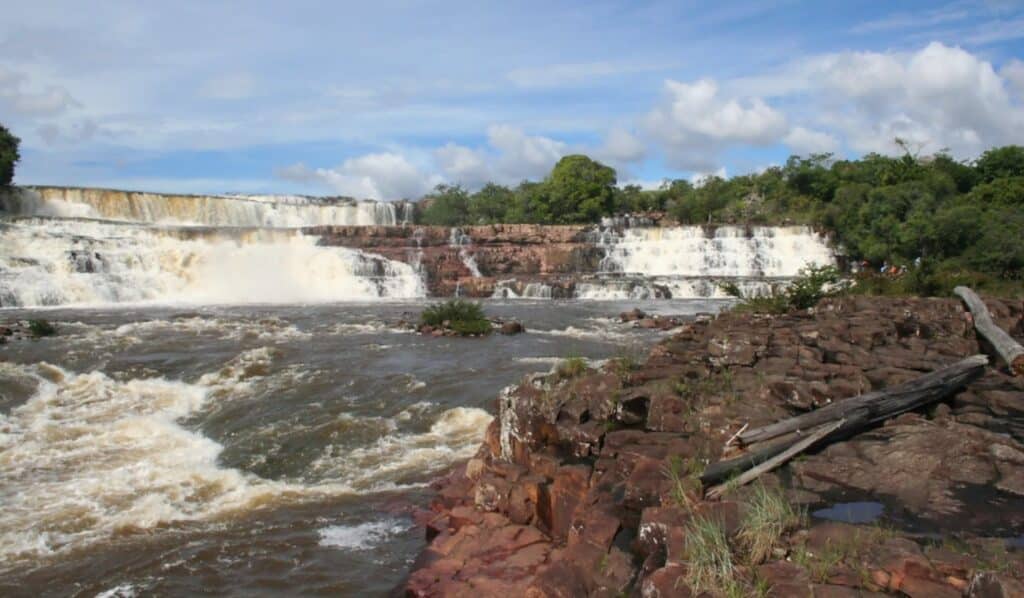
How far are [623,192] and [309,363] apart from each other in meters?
41.9

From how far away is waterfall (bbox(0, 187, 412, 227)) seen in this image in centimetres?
3544

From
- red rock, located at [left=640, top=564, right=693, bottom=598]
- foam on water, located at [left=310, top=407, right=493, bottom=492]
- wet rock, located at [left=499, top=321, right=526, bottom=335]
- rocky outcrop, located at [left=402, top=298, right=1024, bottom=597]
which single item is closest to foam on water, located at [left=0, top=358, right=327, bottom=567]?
foam on water, located at [left=310, top=407, right=493, bottom=492]

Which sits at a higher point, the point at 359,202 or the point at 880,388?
the point at 359,202

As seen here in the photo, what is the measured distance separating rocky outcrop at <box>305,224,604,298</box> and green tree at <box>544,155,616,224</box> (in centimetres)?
981

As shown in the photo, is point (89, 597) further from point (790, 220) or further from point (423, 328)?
point (790, 220)

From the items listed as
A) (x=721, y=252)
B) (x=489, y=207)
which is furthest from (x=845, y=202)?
(x=489, y=207)

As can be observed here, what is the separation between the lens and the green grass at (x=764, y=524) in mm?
3424

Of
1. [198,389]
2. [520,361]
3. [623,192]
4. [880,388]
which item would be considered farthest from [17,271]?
[623,192]

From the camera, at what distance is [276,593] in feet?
16.6

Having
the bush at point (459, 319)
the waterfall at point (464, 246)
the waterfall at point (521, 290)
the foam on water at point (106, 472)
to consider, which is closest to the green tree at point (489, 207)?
the waterfall at point (464, 246)

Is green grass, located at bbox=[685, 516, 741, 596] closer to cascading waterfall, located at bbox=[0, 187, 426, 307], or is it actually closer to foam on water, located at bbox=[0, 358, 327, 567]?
foam on water, located at bbox=[0, 358, 327, 567]

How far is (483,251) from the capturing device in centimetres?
3400

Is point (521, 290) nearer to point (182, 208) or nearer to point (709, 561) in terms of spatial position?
point (182, 208)

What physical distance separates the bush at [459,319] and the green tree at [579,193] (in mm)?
28551
